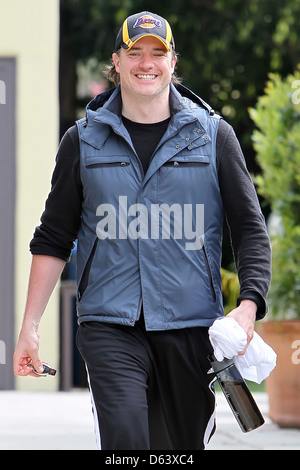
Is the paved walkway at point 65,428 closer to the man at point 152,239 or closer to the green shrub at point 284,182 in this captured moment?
the green shrub at point 284,182

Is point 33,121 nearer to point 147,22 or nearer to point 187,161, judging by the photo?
point 147,22

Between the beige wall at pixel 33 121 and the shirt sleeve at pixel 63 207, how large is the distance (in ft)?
17.6

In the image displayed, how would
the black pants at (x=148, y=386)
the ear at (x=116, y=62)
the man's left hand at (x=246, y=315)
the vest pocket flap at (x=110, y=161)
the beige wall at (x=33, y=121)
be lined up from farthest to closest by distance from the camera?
the beige wall at (x=33, y=121) < the ear at (x=116, y=62) < the vest pocket flap at (x=110, y=161) < the man's left hand at (x=246, y=315) < the black pants at (x=148, y=386)

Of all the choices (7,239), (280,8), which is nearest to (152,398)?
(7,239)

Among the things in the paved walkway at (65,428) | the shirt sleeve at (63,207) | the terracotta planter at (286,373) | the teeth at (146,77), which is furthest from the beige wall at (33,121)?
the teeth at (146,77)

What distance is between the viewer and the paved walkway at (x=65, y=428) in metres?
6.69

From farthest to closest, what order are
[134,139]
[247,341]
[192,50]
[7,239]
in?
[192,50] < [7,239] < [134,139] < [247,341]

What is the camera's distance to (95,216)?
4.03 m

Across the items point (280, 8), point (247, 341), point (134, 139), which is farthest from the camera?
point (280, 8)

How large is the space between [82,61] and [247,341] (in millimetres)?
13059

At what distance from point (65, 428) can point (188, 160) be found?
12.4 feet

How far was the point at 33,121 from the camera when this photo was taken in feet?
31.8

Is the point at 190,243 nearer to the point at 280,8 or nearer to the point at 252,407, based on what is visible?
the point at 252,407

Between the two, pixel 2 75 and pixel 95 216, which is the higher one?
pixel 2 75
